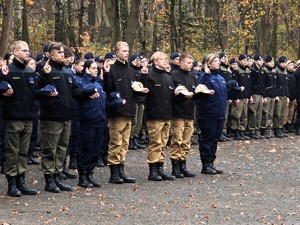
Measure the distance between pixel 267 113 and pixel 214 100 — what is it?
779cm

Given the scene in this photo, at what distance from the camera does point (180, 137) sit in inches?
544

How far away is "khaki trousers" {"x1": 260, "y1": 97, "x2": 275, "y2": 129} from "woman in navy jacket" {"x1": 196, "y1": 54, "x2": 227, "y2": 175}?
7475 millimetres

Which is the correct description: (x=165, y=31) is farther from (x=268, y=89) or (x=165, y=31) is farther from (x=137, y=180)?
(x=137, y=180)

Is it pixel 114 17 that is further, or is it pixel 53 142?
pixel 114 17

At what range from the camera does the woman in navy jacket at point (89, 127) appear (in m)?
12.3

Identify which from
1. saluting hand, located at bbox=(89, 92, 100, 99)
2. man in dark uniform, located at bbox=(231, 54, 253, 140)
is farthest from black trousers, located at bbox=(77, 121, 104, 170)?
man in dark uniform, located at bbox=(231, 54, 253, 140)

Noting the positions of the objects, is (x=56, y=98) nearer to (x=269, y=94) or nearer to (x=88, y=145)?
(x=88, y=145)

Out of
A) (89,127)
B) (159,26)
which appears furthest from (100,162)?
(159,26)

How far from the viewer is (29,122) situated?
37.8 ft

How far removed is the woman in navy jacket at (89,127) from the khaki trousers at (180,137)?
1761mm

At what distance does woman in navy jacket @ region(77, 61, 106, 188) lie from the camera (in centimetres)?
1234

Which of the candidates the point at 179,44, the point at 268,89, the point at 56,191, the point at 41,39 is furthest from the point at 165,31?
the point at 56,191

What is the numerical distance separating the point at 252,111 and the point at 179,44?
1658 centimetres

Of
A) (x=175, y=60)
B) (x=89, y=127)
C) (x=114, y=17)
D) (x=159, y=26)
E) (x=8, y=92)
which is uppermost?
(x=159, y=26)
